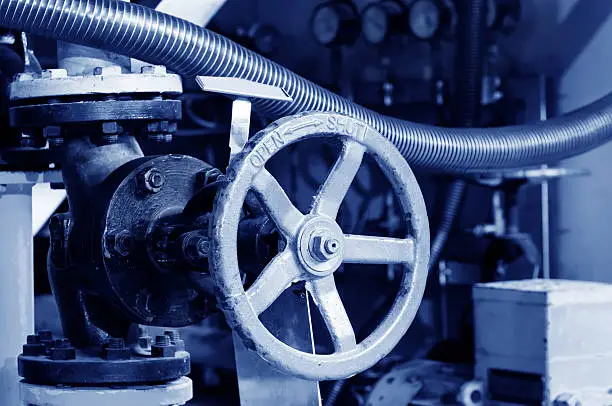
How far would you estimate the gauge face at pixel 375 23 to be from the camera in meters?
2.79

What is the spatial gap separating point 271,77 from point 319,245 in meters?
0.42

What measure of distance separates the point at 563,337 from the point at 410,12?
1.03 metres

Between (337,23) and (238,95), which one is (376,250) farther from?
(337,23)

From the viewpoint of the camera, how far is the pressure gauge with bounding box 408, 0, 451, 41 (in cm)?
271

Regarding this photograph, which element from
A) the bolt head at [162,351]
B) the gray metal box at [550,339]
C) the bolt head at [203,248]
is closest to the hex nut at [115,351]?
the bolt head at [162,351]

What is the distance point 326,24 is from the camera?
284cm

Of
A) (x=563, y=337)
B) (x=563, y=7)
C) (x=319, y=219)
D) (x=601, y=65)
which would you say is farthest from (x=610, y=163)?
(x=319, y=219)

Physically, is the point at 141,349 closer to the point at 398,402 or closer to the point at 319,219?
the point at 319,219

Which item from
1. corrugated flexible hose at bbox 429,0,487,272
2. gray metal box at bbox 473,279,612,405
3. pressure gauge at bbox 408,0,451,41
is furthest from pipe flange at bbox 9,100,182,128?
pressure gauge at bbox 408,0,451,41

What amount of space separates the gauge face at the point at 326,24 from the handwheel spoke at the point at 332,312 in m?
1.68

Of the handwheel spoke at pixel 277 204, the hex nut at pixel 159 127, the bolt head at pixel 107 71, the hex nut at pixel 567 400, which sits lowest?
the hex nut at pixel 567 400

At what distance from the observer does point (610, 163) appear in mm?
2521

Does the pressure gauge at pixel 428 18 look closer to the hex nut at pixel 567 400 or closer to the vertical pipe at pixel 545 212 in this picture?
the vertical pipe at pixel 545 212

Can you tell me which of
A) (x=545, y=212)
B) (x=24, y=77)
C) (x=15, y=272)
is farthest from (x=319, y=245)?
(x=545, y=212)
